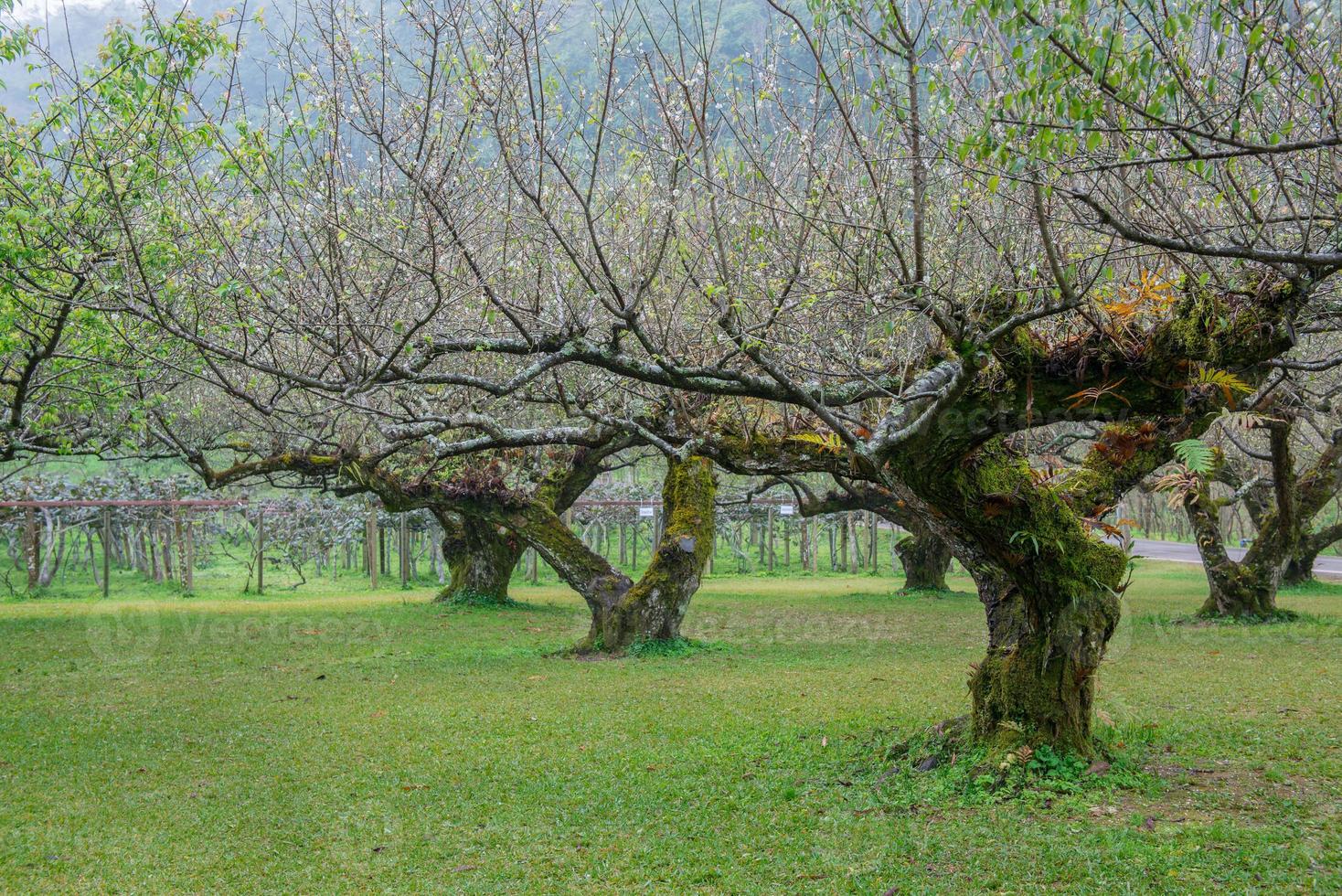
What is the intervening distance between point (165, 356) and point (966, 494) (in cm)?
916

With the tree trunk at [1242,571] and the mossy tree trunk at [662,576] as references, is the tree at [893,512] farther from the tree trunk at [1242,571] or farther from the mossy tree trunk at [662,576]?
the tree trunk at [1242,571]

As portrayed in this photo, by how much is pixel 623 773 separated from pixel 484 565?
41.8ft

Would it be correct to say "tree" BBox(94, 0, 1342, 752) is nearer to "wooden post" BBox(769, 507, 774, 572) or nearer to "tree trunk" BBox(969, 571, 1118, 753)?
"tree trunk" BBox(969, 571, 1118, 753)

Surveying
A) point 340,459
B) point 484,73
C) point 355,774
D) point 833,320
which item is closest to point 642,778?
point 355,774

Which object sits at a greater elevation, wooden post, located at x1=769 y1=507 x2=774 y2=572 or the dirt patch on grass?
wooden post, located at x1=769 y1=507 x2=774 y2=572

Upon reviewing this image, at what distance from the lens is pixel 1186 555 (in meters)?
36.1

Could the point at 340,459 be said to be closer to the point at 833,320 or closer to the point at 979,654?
the point at 833,320

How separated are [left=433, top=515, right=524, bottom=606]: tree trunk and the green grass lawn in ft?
17.1

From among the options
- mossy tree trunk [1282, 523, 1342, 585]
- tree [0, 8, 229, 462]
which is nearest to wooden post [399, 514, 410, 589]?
tree [0, 8, 229, 462]

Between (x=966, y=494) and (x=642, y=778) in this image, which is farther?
(x=642, y=778)

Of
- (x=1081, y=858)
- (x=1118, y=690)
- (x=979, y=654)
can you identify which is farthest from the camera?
(x=979, y=654)

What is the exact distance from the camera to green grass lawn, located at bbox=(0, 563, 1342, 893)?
504cm

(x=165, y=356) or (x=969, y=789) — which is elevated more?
(x=165, y=356)

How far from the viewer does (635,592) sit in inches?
522
